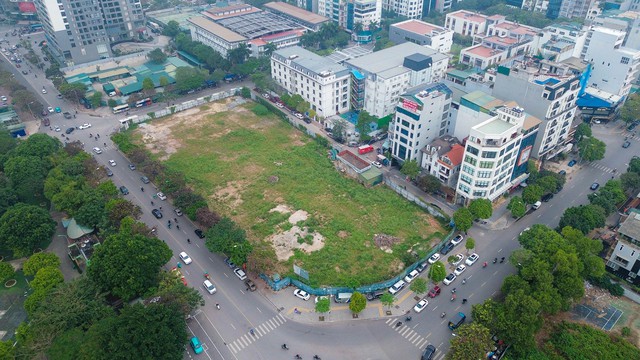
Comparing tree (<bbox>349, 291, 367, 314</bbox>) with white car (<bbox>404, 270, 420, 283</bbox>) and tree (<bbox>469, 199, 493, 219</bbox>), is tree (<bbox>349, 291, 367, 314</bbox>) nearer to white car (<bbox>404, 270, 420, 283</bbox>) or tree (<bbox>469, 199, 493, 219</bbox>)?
white car (<bbox>404, 270, 420, 283</bbox>)

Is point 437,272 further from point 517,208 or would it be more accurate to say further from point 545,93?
point 545,93

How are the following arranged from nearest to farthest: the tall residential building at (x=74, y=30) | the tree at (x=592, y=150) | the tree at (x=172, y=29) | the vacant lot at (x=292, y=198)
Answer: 1. the vacant lot at (x=292, y=198)
2. the tree at (x=592, y=150)
3. the tall residential building at (x=74, y=30)
4. the tree at (x=172, y=29)

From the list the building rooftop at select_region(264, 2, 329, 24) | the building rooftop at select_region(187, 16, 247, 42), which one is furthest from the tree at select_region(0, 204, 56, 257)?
the building rooftop at select_region(264, 2, 329, 24)

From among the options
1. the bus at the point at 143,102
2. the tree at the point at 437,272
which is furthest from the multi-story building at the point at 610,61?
the bus at the point at 143,102

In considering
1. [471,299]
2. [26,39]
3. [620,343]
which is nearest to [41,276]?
[471,299]

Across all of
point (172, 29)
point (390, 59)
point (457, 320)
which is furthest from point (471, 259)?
→ point (172, 29)

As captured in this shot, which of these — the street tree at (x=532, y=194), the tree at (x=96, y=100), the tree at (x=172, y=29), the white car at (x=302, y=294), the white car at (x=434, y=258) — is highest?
the tree at (x=172, y=29)

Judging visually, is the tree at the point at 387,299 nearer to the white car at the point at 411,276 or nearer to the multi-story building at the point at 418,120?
the white car at the point at 411,276
